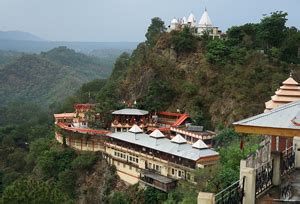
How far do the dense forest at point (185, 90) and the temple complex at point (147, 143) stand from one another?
0.84 meters

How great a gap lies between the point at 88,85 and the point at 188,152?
3863 cm

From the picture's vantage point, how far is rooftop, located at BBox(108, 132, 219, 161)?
26625mm

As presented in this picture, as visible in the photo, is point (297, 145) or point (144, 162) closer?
point (297, 145)

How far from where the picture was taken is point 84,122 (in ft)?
125

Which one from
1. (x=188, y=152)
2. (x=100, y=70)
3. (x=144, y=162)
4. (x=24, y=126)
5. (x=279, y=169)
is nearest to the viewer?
(x=279, y=169)

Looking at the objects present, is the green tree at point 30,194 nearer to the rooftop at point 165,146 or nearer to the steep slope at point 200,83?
the rooftop at point 165,146

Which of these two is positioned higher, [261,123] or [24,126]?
[261,123]

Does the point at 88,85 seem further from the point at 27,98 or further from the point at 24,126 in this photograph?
the point at 27,98

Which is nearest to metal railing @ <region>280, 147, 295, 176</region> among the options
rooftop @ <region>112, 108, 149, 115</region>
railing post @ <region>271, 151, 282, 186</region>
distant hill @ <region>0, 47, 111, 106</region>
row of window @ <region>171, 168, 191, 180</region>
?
railing post @ <region>271, 151, 282, 186</region>

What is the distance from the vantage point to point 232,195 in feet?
23.1

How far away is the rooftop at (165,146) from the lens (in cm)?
2662

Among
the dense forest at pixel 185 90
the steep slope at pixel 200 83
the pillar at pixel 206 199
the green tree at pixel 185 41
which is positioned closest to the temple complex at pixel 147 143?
the dense forest at pixel 185 90

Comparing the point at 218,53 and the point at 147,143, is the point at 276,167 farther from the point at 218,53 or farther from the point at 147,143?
the point at 218,53

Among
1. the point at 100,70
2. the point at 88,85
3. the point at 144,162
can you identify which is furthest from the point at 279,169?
the point at 100,70
